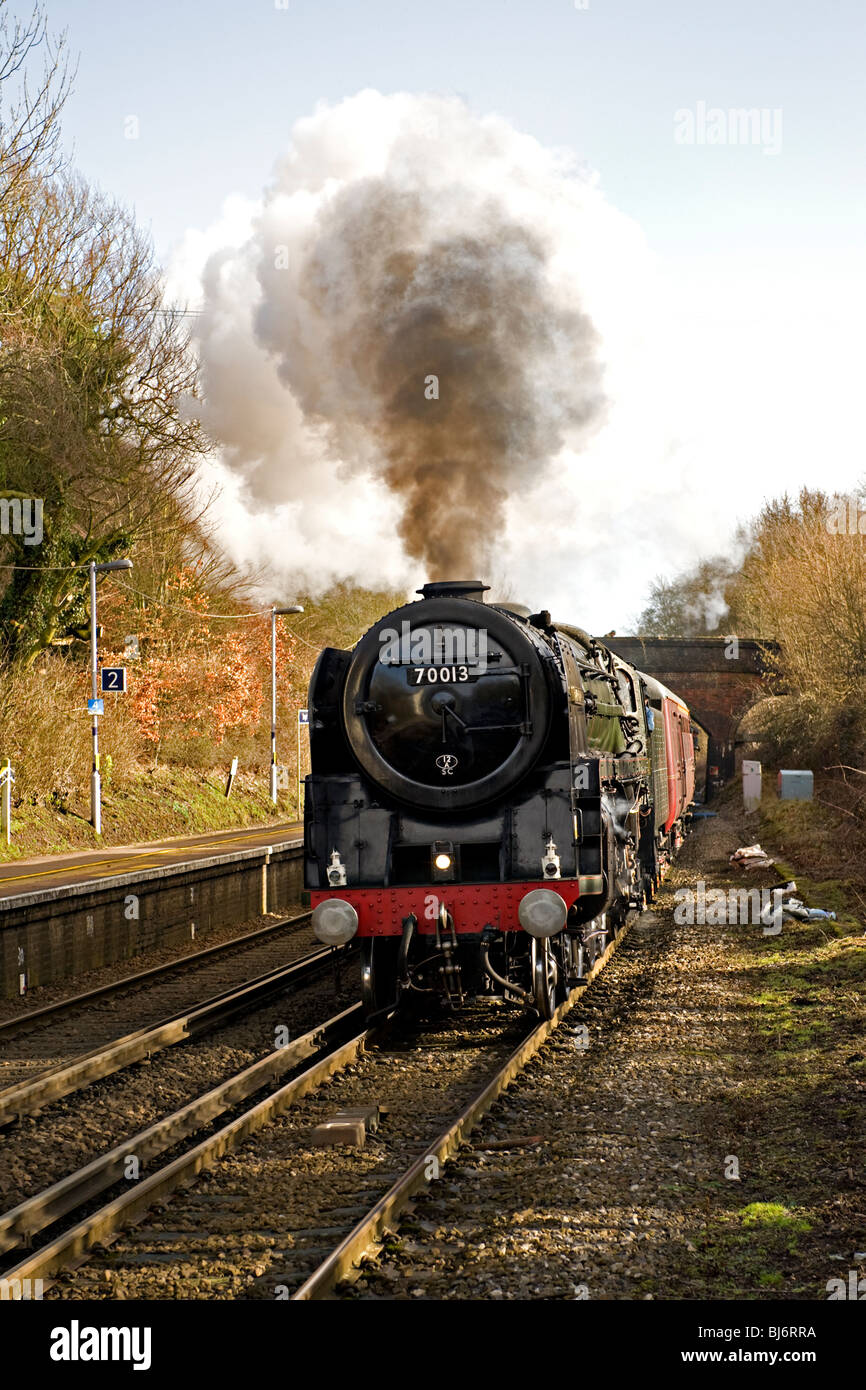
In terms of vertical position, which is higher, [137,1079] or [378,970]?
[378,970]

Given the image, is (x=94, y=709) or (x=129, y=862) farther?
(x=94, y=709)

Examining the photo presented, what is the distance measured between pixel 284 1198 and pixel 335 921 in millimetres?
3106

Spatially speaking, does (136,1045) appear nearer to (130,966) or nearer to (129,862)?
(130,966)

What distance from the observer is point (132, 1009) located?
1200 cm

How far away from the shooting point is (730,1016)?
407 inches

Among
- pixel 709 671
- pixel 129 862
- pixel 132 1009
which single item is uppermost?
pixel 709 671

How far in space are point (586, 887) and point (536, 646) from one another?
6.21 feet

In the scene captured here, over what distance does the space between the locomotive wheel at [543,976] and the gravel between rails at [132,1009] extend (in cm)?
365

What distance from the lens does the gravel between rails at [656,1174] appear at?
5.12 m

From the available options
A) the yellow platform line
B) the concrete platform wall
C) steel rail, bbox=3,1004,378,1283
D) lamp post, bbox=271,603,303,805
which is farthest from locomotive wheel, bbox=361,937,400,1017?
lamp post, bbox=271,603,303,805

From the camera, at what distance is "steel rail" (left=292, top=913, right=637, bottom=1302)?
493 centimetres

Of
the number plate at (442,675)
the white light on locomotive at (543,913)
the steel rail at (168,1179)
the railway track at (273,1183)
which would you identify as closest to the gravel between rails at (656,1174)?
the railway track at (273,1183)

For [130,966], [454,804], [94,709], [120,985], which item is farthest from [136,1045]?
[94,709]
